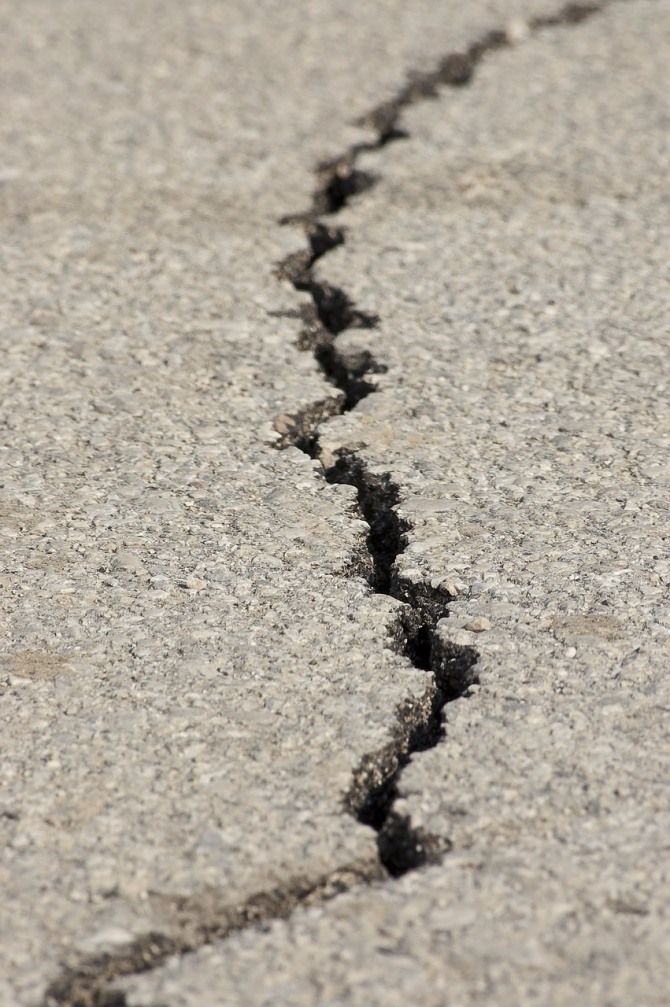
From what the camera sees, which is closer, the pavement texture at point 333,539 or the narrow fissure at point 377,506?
the pavement texture at point 333,539

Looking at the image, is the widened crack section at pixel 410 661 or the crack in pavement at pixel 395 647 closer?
the crack in pavement at pixel 395 647

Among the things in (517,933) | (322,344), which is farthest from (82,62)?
(517,933)

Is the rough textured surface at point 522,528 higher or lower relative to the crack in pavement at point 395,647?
higher

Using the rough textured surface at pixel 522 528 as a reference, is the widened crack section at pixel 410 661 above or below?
below

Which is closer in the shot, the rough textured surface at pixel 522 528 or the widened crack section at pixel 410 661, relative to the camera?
the rough textured surface at pixel 522 528

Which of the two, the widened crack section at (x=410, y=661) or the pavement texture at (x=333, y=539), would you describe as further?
the widened crack section at (x=410, y=661)

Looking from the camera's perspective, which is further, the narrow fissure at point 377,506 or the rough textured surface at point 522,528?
the narrow fissure at point 377,506

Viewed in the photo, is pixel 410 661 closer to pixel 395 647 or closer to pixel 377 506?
pixel 395 647
